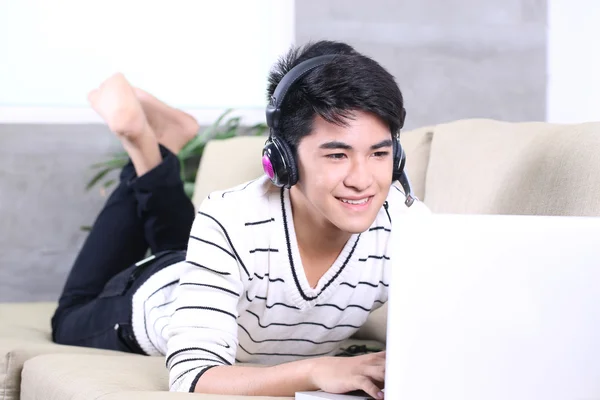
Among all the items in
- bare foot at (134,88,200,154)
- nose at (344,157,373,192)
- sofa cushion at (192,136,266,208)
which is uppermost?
bare foot at (134,88,200,154)

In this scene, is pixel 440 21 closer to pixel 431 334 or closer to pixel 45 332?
Answer: pixel 45 332

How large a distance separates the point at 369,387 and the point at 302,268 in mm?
447

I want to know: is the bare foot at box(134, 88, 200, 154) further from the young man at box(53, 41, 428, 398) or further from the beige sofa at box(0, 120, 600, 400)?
the young man at box(53, 41, 428, 398)

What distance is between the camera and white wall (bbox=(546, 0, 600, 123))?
9.70ft

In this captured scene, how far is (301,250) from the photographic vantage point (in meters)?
1.46

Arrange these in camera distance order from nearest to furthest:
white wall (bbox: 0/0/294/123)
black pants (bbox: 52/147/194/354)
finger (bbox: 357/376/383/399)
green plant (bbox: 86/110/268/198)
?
finger (bbox: 357/376/383/399) → black pants (bbox: 52/147/194/354) → green plant (bbox: 86/110/268/198) → white wall (bbox: 0/0/294/123)

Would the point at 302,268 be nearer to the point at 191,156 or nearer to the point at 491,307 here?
the point at 491,307

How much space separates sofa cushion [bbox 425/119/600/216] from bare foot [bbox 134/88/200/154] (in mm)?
892

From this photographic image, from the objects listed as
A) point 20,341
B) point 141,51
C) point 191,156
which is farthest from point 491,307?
point 141,51

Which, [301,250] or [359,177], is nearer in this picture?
[359,177]

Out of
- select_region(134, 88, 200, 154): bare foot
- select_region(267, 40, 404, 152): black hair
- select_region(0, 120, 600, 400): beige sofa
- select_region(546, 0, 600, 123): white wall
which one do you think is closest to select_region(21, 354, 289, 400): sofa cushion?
select_region(0, 120, 600, 400): beige sofa

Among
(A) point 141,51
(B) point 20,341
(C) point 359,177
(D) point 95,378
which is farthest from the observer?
(A) point 141,51

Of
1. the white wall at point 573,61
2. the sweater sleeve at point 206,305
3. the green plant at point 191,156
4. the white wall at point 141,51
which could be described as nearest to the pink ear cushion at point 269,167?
the sweater sleeve at point 206,305

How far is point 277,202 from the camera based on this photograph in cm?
146
